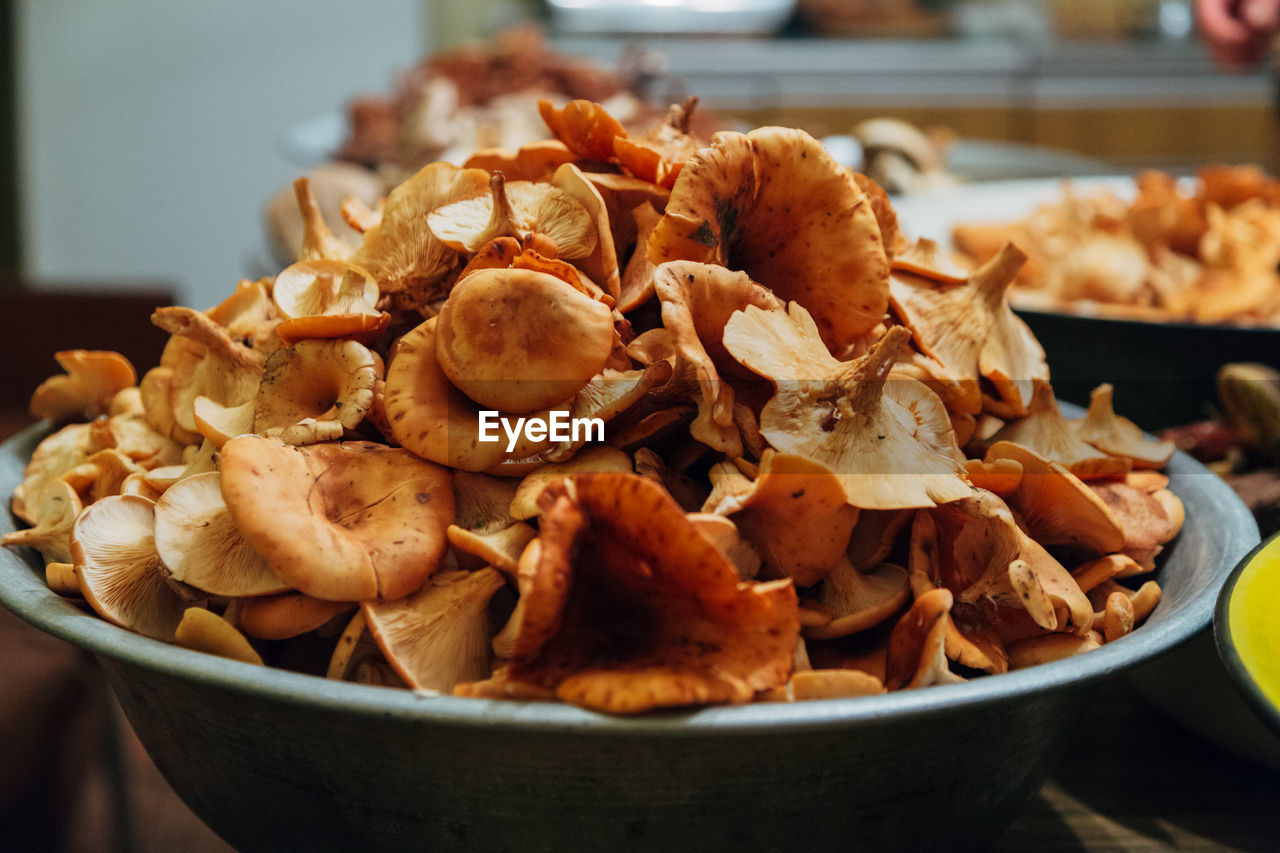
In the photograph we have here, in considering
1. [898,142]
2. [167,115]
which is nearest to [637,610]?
[898,142]

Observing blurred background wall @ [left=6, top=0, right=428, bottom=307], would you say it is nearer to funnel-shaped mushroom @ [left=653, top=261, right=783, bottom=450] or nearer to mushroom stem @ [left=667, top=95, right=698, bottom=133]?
mushroom stem @ [left=667, top=95, right=698, bottom=133]

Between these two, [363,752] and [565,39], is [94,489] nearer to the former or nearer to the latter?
[363,752]

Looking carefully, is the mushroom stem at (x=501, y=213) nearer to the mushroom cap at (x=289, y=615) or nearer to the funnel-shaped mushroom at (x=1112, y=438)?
the mushroom cap at (x=289, y=615)

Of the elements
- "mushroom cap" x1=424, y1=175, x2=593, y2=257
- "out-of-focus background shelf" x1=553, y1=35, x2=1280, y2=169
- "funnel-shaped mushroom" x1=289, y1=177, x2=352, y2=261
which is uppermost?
"mushroom cap" x1=424, y1=175, x2=593, y2=257

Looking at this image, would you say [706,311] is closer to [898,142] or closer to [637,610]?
[637,610]

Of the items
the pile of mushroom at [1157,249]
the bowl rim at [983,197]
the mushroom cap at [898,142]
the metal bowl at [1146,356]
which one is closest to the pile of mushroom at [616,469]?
the metal bowl at [1146,356]

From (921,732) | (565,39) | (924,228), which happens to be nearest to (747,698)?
(921,732)

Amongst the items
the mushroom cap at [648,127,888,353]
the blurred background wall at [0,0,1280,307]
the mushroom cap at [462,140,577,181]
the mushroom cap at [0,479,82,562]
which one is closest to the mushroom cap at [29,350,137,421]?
the mushroom cap at [0,479,82,562]
